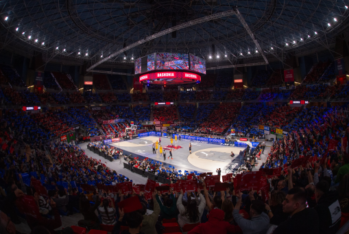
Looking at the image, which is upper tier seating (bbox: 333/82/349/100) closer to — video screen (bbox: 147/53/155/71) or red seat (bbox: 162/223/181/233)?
video screen (bbox: 147/53/155/71)

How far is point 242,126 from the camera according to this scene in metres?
41.7

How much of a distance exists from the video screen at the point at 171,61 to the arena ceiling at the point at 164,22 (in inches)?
99.6

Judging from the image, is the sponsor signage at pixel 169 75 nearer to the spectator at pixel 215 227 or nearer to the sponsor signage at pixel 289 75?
the spectator at pixel 215 227

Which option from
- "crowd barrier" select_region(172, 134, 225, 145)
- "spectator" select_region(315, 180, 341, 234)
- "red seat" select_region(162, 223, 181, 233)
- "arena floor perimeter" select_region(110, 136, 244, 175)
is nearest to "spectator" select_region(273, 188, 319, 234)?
"spectator" select_region(315, 180, 341, 234)

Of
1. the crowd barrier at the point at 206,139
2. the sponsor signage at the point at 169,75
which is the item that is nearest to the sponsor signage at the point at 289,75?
the crowd barrier at the point at 206,139

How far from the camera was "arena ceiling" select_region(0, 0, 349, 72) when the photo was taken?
888 inches

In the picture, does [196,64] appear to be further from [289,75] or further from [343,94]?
[289,75]

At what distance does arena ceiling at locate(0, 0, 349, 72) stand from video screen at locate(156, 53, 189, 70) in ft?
8.30

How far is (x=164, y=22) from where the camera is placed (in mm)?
26578

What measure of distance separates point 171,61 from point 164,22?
532 centimetres

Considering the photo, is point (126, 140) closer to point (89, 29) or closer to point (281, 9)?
point (89, 29)

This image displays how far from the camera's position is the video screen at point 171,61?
2642 cm

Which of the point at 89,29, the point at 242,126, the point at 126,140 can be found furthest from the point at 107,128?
the point at 242,126

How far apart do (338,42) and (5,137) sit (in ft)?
153
